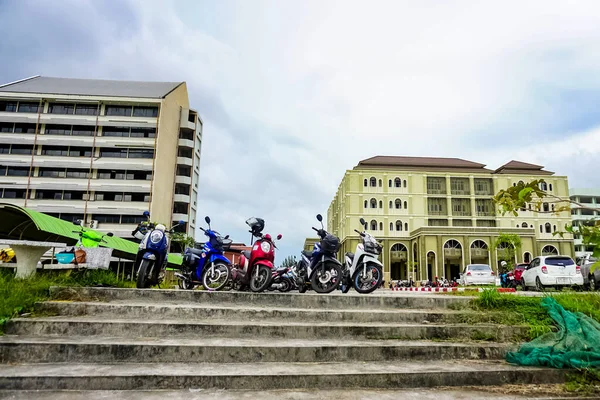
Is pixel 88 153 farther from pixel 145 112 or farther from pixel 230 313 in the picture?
pixel 230 313

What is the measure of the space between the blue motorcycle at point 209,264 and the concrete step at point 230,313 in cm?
299

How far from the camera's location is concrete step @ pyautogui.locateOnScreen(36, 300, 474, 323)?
5.02 meters

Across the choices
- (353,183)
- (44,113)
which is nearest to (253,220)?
(44,113)

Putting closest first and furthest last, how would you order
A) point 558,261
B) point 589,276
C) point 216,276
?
point 216,276 < point 558,261 < point 589,276

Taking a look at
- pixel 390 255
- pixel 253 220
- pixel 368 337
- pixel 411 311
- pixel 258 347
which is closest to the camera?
pixel 258 347

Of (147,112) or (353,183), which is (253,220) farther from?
(353,183)

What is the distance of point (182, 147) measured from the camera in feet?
157

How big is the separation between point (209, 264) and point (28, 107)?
44.4 m

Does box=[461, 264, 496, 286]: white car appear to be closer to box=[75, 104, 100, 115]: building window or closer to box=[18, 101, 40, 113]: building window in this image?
box=[75, 104, 100, 115]: building window

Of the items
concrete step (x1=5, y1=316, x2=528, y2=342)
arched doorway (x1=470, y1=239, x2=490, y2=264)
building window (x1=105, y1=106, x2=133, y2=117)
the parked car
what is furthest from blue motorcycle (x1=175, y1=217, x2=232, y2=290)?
arched doorway (x1=470, y1=239, x2=490, y2=264)

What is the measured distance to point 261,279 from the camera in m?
7.67

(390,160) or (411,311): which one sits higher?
(390,160)

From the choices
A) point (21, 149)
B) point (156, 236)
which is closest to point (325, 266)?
point (156, 236)

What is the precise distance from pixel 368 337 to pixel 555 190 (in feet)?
209
